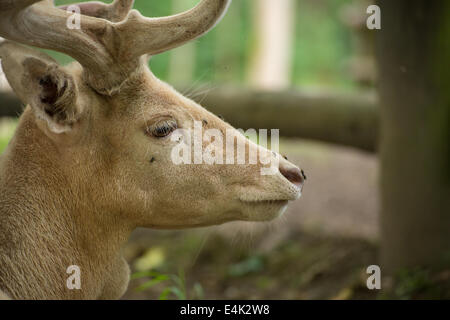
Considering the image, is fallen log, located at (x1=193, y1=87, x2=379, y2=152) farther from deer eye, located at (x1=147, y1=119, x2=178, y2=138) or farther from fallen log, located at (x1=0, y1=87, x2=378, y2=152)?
deer eye, located at (x1=147, y1=119, x2=178, y2=138)

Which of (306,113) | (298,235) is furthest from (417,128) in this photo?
(298,235)

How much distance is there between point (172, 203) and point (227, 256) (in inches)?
134

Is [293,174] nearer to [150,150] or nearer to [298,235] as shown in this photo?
[150,150]

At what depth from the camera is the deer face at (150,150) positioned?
3424 mm

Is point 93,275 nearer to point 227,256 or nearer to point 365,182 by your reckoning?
point 227,256

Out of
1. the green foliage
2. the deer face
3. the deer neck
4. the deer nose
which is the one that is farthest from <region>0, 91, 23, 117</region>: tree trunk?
the deer nose

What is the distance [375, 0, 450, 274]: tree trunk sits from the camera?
510 centimetres

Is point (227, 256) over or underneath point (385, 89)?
underneath

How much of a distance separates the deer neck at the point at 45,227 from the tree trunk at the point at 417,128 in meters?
2.58

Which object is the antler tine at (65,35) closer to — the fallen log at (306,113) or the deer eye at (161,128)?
the deer eye at (161,128)

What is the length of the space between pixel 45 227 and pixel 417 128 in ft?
10.2

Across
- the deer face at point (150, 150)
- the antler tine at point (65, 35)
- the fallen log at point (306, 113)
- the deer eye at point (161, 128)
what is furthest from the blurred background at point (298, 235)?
the antler tine at point (65, 35)
